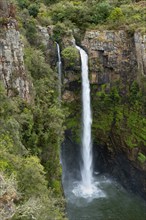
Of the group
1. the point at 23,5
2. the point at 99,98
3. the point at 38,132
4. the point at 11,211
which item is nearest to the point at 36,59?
the point at 38,132

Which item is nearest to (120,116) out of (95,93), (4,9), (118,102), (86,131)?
(118,102)

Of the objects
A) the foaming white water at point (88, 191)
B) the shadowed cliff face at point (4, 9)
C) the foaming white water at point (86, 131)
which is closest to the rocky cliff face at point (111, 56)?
the foaming white water at point (86, 131)

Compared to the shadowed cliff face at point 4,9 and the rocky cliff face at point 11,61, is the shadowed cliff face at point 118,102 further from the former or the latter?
the shadowed cliff face at point 4,9

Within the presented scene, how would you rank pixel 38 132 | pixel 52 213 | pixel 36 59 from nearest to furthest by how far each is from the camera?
1. pixel 52 213
2. pixel 38 132
3. pixel 36 59

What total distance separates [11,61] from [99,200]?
12621 mm

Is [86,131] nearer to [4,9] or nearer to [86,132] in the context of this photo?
[86,132]

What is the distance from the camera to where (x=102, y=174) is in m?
25.4

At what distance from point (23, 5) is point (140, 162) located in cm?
1762

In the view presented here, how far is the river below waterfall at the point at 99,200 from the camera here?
20.1m

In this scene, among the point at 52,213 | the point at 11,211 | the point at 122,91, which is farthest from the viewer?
the point at 122,91

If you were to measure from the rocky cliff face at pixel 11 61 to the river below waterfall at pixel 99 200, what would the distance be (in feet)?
31.9

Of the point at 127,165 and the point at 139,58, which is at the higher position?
the point at 139,58

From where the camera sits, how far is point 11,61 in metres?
15.1

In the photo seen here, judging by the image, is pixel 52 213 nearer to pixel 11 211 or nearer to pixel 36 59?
pixel 11 211
